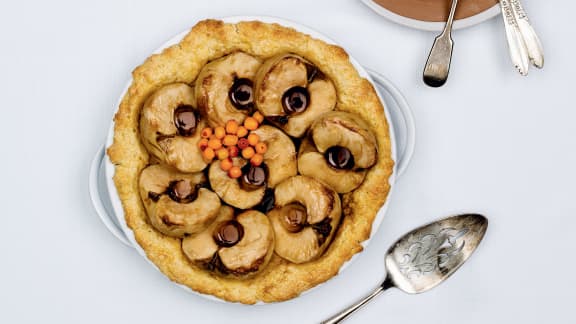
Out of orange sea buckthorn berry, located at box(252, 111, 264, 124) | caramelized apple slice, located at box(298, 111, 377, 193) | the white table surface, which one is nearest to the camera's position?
caramelized apple slice, located at box(298, 111, 377, 193)

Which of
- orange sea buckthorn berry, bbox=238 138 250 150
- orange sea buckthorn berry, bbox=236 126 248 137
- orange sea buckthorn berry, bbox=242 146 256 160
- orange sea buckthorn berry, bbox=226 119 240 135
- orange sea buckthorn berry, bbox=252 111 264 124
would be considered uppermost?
orange sea buckthorn berry, bbox=252 111 264 124

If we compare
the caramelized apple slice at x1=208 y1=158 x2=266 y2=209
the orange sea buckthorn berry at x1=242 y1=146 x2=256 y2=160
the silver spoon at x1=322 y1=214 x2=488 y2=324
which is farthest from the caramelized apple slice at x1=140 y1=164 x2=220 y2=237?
the silver spoon at x1=322 y1=214 x2=488 y2=324

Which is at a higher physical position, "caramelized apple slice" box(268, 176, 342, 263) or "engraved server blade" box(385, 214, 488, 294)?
"caramelized apple slice" box(268, 176, 342, 263)

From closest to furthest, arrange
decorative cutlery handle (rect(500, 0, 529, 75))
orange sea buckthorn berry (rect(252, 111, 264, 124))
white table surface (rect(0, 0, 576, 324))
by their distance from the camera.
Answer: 1. orange sea buckthorn berry (rect(252, 111, 264, 124))
2. decorative cutlery handle (rect(500, 0, 529, 75))
3. white table surface (rect(0, 0, 576, 324))

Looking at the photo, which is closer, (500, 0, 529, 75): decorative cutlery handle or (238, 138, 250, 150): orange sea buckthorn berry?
(238, 138, 250, 150): orange sea buckthorn berry

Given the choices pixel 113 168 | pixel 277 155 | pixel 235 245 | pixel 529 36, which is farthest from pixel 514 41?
pixel 113 168

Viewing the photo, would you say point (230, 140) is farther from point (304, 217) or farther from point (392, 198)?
point (392, 198)

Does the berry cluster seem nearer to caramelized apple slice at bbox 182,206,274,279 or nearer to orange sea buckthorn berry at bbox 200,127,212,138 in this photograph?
orange sea buckthorn berry at bbox 200,127,212,138
